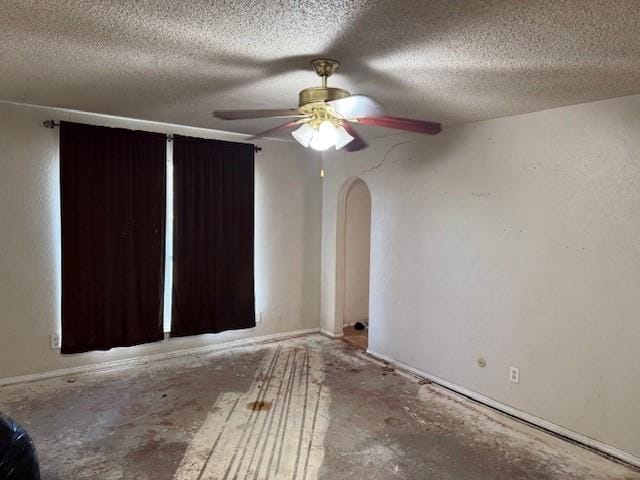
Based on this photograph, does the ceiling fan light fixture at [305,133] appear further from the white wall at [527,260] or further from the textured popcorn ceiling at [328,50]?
the white wall at [527,260]

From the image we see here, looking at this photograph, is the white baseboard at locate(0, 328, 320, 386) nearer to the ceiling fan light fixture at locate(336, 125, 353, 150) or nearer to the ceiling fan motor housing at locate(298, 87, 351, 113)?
the ceiling fan light fixture at locate(336, 125, 353, 150)

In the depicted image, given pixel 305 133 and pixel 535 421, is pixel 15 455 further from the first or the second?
pixel 535 421

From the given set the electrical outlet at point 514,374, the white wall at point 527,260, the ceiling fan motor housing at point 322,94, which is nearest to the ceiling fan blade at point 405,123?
the ceiling fan motor housing at point 322,94

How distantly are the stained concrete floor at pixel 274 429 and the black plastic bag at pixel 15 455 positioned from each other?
33cm

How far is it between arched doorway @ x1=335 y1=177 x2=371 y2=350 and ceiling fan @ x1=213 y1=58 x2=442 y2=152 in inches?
105

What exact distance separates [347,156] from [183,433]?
3.17 metres

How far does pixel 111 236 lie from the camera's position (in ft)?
12.6

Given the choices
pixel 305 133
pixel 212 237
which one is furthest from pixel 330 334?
pixel 305 133

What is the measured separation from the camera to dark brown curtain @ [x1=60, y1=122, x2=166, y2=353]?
12.1 ft

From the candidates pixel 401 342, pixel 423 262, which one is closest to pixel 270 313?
pixel 401 342

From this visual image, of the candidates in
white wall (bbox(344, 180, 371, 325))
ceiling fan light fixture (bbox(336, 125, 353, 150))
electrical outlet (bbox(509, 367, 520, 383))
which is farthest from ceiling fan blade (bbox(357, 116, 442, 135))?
white wall (bbox(344, 180, 371, 325))

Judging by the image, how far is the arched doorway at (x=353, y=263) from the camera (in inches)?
201

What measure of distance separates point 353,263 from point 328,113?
11.6 feet

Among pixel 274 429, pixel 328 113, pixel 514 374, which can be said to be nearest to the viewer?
pixel 328 113
